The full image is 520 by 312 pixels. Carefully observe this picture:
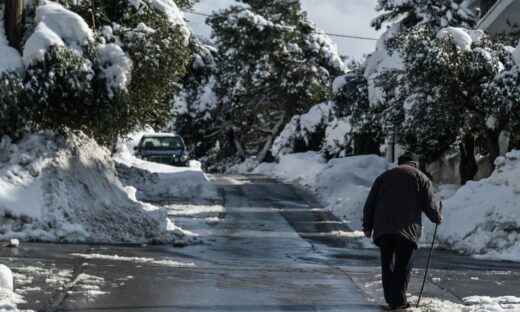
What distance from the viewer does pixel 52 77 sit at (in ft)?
42.2

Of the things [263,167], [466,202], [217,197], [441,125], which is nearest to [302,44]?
[263,167]

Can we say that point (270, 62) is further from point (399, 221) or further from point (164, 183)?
point (399, 221)

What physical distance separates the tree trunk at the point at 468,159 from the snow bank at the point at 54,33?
1163cm

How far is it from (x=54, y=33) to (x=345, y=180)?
15.2m

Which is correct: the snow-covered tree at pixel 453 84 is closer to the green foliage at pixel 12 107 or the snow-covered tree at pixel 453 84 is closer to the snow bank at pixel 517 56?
the snow bank at pixel 517 56

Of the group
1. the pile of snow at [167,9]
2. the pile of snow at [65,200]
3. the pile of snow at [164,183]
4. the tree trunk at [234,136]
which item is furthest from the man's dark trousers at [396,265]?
the tree trunk at [234,136]

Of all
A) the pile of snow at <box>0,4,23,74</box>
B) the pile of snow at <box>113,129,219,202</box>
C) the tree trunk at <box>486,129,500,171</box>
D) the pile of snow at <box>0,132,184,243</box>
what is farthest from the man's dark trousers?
the pile of snow at <box>113,129,219,202</box>

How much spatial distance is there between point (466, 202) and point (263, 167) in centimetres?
3243

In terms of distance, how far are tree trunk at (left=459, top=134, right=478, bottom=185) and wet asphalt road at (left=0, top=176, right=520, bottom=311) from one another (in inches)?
290

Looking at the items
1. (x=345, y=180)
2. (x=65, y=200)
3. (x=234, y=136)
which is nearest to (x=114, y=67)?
(x=65, y=200)

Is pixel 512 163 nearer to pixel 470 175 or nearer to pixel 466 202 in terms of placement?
pixel 466 202

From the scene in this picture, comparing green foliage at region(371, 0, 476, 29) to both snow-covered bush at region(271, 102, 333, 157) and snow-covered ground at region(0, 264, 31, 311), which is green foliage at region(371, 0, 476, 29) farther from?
snow-covered ground at region(0, 264, 31, 311)

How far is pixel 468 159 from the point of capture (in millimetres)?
21844

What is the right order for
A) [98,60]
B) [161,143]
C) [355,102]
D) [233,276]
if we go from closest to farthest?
[233,276] → [98,60] → [355,102] → [161,143]
